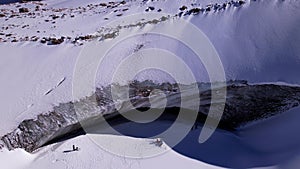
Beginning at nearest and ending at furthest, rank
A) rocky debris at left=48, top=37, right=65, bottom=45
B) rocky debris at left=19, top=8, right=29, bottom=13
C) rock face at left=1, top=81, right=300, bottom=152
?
rock face at left=1, top=81, right=300, bottom=152, rocky debris at left=48, top=37, right=65, bottom=45, rocky debris at left=19, top=8, right=29, bottom=13

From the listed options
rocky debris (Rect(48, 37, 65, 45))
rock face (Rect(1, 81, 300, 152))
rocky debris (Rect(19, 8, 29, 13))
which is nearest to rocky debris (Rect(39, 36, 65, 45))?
rocky debris (Rect(48, 37, 65, 45))

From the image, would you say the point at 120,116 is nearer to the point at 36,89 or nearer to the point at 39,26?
the point at 36,89

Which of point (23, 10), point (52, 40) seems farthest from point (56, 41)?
point (23, 10)

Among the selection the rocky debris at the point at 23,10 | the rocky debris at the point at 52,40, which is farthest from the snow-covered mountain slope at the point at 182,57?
the rocky debris at the point at 23,10

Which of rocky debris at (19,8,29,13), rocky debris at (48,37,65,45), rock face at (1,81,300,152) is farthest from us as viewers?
rocky debris at (19,8,29,13)

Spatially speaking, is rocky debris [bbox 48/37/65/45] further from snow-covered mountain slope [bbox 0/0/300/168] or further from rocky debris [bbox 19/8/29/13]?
rocky debris [bbox 19/8/29/13]

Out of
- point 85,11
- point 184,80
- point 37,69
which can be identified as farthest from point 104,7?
point 184,80
